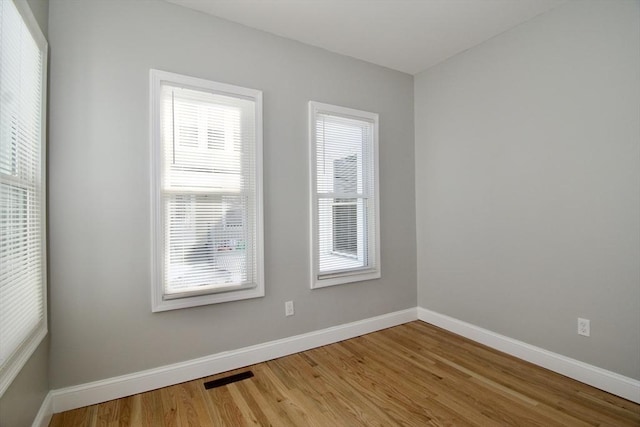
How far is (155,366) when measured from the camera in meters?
2.26

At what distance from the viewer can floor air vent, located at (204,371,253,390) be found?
2293 millimetres

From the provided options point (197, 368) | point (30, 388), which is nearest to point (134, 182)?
point (30, 388)

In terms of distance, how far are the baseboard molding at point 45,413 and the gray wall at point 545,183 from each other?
336 cm

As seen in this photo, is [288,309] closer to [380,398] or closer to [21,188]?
[380,398]

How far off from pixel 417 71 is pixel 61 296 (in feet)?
12.8

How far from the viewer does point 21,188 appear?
5.27ft

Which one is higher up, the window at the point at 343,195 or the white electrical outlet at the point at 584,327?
the window at the point at 343,195

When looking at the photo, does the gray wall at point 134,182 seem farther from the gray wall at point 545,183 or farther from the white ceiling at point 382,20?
the gray wall at point 545,183

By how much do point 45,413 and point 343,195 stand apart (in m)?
2.66

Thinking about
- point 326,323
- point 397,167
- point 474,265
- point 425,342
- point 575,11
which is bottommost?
point 425,342

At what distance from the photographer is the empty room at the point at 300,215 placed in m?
1.95

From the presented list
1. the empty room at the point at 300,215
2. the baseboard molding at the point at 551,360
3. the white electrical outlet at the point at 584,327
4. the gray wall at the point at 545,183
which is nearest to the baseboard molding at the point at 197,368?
the empty room at the point at 300,215

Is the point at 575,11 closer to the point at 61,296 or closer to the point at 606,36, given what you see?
the point at 606,36

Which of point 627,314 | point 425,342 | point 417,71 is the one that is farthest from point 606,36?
point 425,342
